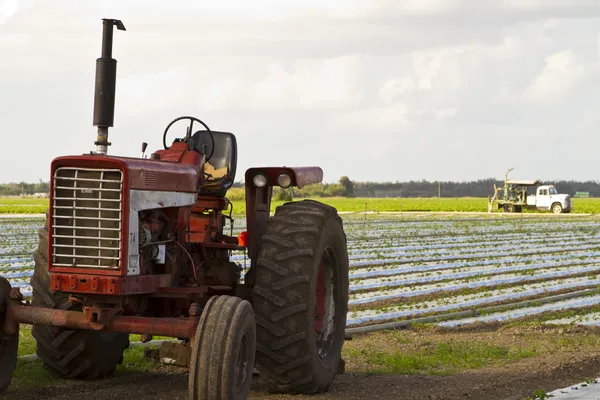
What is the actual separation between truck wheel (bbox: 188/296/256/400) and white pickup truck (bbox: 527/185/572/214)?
165 feet

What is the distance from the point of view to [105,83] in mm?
6059

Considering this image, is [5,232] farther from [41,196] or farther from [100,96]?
[41,196]

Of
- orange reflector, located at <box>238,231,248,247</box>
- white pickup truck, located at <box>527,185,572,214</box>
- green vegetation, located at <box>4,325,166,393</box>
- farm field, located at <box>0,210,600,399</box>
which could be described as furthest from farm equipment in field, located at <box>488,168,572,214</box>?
orange reflector, located at <box>238,231,248,247</box>

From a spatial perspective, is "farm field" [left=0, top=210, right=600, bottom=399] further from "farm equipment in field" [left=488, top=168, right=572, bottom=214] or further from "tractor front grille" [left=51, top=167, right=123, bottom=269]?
"farm equipment in field" [left=488, top=168, right=572, bottom=214]

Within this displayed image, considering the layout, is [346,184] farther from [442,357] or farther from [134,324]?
[134,324]

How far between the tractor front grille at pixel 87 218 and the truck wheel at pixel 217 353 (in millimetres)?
612

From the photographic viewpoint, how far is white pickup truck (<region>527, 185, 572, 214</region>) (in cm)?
5338

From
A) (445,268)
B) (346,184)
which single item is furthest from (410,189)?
(445,268)

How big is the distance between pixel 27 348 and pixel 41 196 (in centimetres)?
8444

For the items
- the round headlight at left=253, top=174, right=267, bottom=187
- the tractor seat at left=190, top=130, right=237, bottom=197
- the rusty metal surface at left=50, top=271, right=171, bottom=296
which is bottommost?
the rusty metal surface at left=50, top=271, right=171, bottom=296

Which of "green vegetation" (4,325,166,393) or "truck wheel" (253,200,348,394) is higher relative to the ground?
"truck wheel" (253,200,348,394)

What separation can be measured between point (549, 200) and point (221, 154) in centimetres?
4921

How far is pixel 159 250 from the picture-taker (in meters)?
5.78

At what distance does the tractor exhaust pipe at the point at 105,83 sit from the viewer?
5.97m
